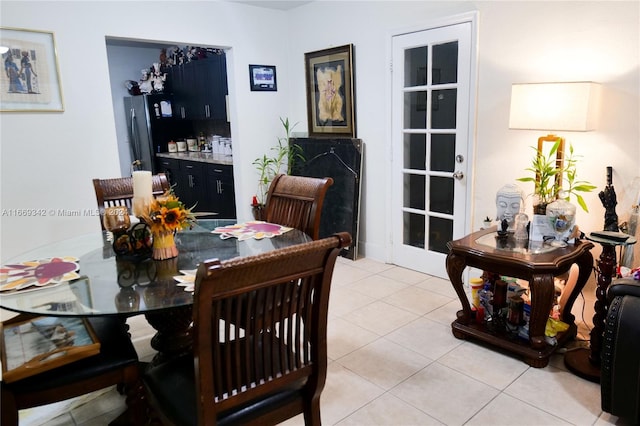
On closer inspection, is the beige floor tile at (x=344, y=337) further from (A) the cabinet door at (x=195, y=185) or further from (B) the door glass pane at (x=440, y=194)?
(A) the cabinet door at (x=195, y=185)

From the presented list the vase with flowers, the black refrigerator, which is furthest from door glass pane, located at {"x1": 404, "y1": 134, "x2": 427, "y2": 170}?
the black refrigerator

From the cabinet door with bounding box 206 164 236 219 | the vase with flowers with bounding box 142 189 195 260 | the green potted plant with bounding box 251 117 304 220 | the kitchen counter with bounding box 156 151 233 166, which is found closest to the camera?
the vase with flowers with bounding box 142 189 195 260

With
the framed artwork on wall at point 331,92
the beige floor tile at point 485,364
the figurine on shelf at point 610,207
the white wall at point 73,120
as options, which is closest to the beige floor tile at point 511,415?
A: the beige floor tile at point 485,364

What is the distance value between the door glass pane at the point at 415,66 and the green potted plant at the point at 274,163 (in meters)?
1.38

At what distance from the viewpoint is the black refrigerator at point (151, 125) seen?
237 inches

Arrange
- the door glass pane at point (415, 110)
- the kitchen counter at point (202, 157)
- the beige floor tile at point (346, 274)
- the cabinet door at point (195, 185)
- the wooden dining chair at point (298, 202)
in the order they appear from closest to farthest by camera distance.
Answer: the wooden dining chair at point (298, 202) < the door glass pane at point (415, 110) < the beige floor tile at point (346, 274) < the kitchen counter at point (202, 157) < the cabinet door at point (195, 185)

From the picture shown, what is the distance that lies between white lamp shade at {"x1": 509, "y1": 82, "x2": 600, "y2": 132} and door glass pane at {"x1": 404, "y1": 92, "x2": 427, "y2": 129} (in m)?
1.06

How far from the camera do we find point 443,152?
3.52 m

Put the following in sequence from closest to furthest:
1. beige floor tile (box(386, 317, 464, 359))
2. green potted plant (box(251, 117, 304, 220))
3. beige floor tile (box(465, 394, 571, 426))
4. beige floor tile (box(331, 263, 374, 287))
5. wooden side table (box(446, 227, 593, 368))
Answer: beige floor tile (box(465, 394, 571, 426)), wooden side table (box(446, 227, 593, 368)), beige floor tile (box(386, 317, 464, 359)), beige floor tile (box(331, 263, 374, 287)), green potted plant (box(251, 117, 304, 220))

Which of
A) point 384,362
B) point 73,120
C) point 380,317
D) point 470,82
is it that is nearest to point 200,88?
point 73,120

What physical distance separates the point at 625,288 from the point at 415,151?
211 cm

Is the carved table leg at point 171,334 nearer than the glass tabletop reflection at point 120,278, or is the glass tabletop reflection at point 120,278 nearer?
the glass tabletop reflection at point 120,278

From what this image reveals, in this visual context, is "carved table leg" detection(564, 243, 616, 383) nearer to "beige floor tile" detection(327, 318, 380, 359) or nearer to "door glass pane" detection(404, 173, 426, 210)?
"beige floor tile" detection(327, 318, 380, 359)

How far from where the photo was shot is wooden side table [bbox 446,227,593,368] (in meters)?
2.27
